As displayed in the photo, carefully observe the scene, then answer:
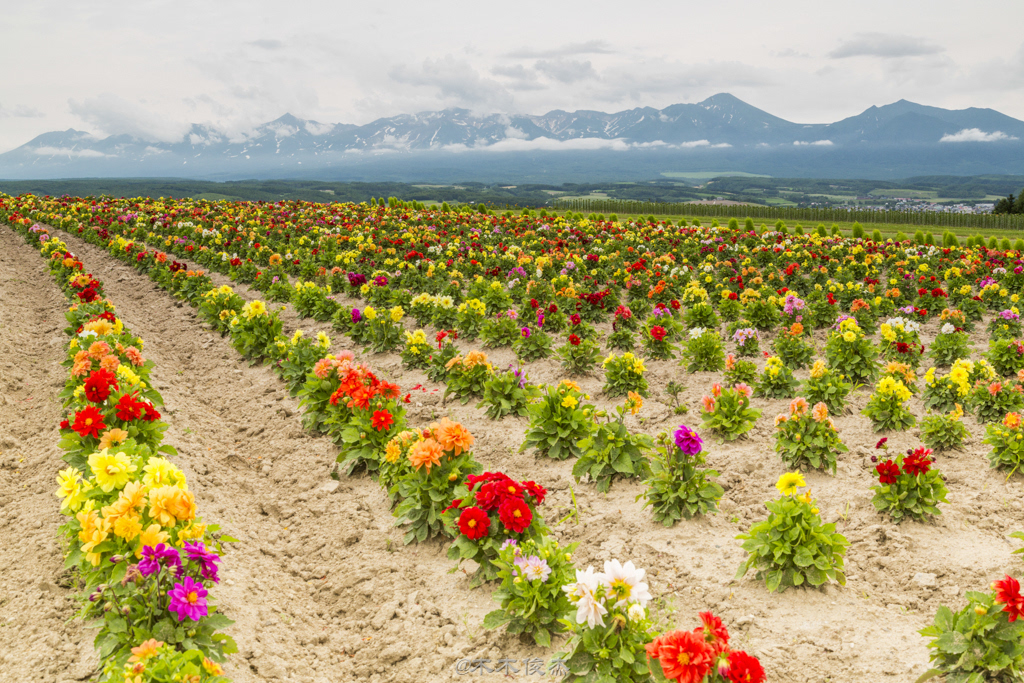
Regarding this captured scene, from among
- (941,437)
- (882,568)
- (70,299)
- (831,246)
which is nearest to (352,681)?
(882,568)

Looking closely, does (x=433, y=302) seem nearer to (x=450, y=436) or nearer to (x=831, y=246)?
(x=450, y=436)

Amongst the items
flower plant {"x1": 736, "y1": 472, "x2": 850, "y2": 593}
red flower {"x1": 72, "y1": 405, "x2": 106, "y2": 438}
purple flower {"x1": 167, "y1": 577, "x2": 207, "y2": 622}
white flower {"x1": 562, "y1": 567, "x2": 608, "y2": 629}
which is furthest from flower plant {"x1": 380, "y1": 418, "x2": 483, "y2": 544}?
red flower {"x1": 72, "y1": 405, "x2": 106, "y2": 438}

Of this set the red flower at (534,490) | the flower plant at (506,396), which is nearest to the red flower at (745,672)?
the red flower at (534,490)

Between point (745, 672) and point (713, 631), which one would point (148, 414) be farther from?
point (745, 672)

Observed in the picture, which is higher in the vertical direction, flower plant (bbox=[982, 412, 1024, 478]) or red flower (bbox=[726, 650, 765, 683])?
red flower (bbox=[726, 650, 765, 683])

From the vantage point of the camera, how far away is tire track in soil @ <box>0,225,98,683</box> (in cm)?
432

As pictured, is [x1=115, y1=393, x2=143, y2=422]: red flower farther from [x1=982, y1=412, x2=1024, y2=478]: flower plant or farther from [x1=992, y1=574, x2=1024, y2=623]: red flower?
[x1=982, y1=412, x2=1024, y2=478]: flower plant

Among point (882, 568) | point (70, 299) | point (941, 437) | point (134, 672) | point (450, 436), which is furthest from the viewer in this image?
point (70, 299)

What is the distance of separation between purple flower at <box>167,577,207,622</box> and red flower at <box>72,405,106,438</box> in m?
3.03

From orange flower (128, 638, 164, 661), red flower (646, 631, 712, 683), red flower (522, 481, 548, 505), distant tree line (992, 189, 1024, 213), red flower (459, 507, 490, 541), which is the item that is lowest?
red flower (459, 507, 490, 541)

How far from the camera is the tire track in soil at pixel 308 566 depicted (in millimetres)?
4668

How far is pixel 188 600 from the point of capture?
147 inches

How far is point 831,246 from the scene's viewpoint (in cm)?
1970

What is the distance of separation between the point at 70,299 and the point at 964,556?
17.9m
